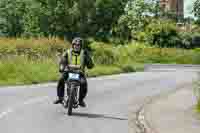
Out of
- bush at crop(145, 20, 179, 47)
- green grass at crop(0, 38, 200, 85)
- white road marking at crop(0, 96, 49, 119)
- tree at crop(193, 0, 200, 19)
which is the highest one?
tree at crop(193, 0, 200, 19)

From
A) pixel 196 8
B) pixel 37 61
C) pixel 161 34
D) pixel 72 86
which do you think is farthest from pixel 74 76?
pixel 161 34

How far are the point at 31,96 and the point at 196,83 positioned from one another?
6.53 metres

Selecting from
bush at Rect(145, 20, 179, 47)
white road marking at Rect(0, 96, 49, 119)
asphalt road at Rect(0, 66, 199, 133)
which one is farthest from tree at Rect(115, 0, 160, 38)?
white road marking at Rect(0, 96, 49, 119)

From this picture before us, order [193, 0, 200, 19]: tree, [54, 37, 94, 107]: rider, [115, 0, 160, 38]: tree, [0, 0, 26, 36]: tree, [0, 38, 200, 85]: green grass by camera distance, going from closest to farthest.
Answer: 1. [193, 0, 200, 19]: tree
2. [54, 37, 94, 107]: rider
3. [0, 38, 200, 85]: green grass
4. [115, 0, 160, 38]: tree
5. [0, 0, 26, 36]: tree

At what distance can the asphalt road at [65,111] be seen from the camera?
14.3 m

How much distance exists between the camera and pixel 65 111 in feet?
57.8

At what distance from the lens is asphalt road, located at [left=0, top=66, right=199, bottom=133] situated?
14.3 m

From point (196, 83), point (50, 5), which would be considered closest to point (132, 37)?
point (50, 5)

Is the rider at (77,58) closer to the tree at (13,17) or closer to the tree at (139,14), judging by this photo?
the tree at (139,14)

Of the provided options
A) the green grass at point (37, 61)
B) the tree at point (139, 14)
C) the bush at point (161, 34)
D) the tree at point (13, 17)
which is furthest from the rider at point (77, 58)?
the tree at point (13, 17)

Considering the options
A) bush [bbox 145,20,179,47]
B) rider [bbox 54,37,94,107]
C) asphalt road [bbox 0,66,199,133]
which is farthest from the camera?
bush [bbox 145,20,179,47]

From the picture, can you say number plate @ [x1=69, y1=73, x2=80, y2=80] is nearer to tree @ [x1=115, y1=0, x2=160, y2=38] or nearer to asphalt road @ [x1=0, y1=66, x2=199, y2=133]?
asphalt road @ [x1=0, y1=66, x2=199, y2=133]

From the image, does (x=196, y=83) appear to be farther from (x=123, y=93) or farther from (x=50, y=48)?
(x=50, y=48)

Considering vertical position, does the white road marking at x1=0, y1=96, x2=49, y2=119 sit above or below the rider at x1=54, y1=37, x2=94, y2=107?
below
